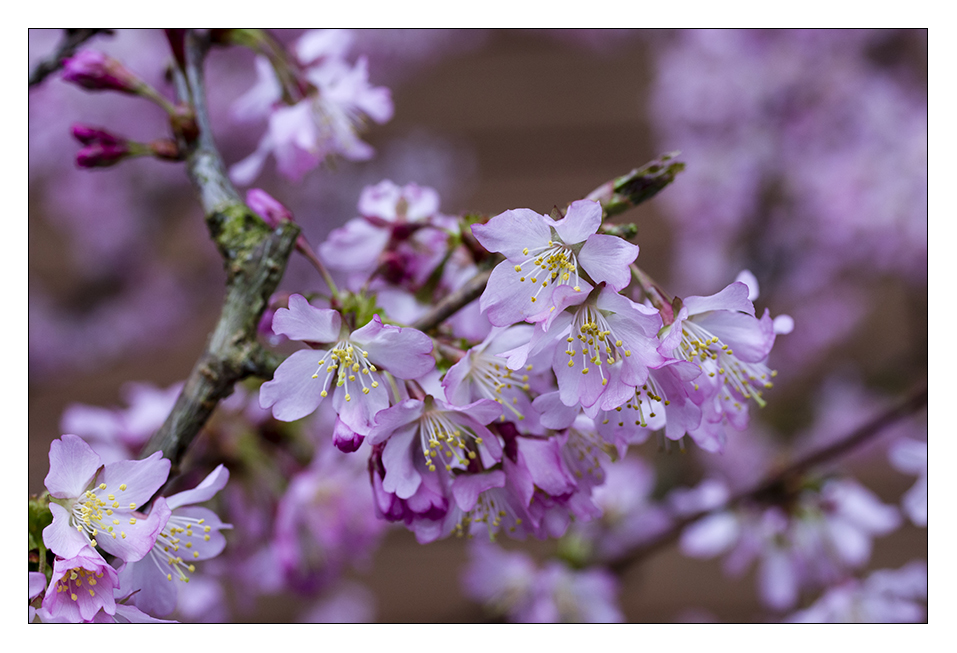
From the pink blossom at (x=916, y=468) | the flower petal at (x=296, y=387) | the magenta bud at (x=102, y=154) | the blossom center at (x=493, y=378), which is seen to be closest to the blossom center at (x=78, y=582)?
the flower petal at (x=296, y=387)

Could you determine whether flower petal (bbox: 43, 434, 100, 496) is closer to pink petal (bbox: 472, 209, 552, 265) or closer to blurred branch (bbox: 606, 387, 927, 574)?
pink petal (bbox: 472, 209, 552, 265)

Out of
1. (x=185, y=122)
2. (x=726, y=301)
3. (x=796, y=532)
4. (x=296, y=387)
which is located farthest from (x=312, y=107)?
(x=796, y=532)

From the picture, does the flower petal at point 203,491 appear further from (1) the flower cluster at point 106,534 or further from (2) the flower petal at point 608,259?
(2) the flower petal at point 608,259

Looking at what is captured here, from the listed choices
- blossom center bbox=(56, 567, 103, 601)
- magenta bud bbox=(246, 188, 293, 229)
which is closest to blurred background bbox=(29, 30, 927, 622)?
magenta bud bbox=(246, 188, 293, 229)

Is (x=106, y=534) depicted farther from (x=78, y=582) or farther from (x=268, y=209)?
(x=268, y=209)

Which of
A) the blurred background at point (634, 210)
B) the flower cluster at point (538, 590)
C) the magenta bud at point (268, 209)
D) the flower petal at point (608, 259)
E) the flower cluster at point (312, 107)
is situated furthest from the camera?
the blurred background at point (634, 210)
